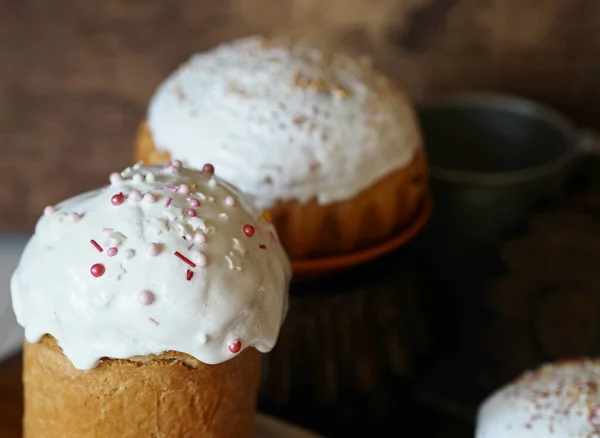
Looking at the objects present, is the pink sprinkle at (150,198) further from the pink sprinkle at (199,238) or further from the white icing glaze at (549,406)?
the white icing glaze at (549,406)

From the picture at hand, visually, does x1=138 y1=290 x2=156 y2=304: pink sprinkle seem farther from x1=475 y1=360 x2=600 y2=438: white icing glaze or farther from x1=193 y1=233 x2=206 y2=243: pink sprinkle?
x1=475 y1=360 x2=600 y2=438: white icing glaze

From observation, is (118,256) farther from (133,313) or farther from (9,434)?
(9,434)

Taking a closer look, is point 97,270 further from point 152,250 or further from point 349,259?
point 349,259

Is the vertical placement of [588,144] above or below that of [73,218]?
below

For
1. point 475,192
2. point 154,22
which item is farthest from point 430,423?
point 154,22

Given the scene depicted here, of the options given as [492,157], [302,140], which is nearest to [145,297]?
[302,140]

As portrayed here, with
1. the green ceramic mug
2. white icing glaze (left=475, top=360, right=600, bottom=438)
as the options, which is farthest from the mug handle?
white icing glaze (left=475, top=360, right=600, bottom=438)

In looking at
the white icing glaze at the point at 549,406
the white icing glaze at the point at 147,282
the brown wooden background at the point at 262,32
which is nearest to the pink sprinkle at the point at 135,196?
the white icing glaze at the point at 147,282
